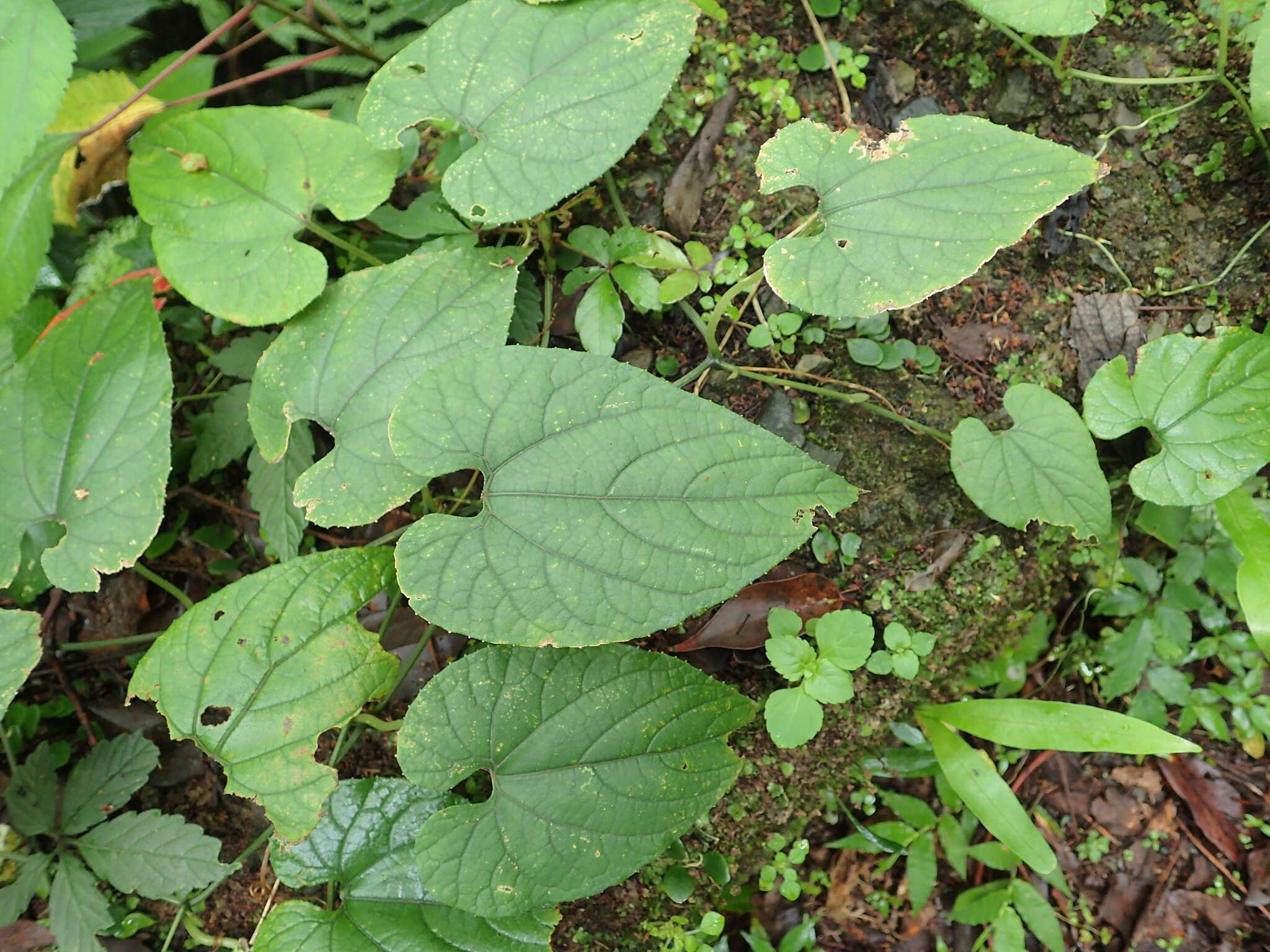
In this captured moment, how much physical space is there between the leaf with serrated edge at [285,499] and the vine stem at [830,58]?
5.13 ft

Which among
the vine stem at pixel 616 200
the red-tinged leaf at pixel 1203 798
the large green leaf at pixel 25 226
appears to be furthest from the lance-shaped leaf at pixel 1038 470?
the large green leaf at pixel 25 226

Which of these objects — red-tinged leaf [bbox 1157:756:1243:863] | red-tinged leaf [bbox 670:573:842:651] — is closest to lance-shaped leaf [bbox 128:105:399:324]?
red-tinged leaf [bbox 670:573:842:651]

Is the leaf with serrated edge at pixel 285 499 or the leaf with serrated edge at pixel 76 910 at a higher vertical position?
the leaf with serrated edge at pixel 285 499

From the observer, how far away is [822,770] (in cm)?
202

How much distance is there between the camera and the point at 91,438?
179cm

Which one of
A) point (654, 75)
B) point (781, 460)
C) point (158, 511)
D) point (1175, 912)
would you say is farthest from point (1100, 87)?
point (158, 511)

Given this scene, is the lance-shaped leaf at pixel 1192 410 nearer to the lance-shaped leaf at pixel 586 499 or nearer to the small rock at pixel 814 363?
the small rock at pixel 814 363

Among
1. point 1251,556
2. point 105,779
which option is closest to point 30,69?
point 105,779

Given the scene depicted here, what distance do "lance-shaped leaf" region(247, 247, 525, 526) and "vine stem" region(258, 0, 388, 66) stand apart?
0.66 meters

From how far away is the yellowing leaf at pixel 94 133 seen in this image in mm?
2086

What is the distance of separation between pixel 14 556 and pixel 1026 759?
269cm

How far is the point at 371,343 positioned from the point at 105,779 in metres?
1.33

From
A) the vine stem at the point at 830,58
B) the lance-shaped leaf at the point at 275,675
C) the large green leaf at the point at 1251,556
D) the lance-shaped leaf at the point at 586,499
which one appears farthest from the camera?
the vine stem at the point at 830,58

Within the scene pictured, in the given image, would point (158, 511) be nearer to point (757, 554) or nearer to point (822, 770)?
point (757, 554)
